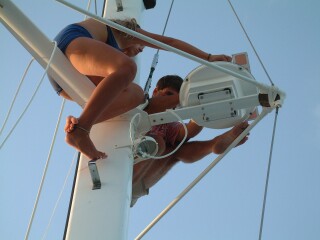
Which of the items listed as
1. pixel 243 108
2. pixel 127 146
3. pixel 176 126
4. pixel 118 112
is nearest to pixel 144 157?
pixel 127 146

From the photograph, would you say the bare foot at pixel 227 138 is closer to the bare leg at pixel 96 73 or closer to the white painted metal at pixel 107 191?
the white painted metal at pixel 107 191

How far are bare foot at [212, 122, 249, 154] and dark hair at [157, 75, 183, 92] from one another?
0.46 meters

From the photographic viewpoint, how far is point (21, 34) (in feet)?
8.65

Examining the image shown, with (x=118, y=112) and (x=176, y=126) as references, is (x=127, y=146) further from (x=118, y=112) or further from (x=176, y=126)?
(x=176, y=126)

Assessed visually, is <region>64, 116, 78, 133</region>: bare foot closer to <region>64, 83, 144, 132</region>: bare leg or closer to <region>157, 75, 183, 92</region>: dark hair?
<region>64, 83, 144, 132</region>: bare leg

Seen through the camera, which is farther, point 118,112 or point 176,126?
point 176,126

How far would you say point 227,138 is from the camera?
325 centimetres

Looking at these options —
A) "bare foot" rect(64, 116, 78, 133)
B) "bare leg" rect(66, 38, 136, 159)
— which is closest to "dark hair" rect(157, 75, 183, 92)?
"bare leg" rect(66, 38, 136, 159)

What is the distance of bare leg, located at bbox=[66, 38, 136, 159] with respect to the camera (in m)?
2.36

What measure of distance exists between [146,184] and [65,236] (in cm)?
108

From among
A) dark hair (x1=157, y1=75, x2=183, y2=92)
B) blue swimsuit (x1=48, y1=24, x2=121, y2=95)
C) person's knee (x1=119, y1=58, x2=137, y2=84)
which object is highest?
dark hair (x1=157, y1=75, x2=183, y2=92)

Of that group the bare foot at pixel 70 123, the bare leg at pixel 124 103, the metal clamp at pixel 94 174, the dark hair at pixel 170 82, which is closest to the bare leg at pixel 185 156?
the dark hair at pixel 170 82

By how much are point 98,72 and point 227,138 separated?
3.56 feet

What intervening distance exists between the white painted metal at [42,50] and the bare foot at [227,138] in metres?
0.97
